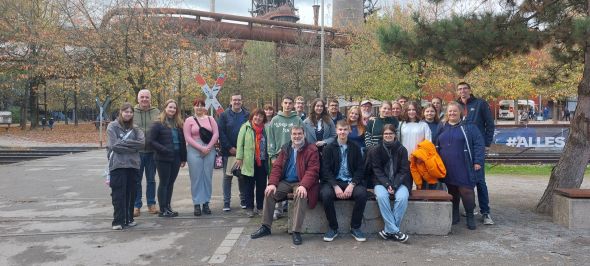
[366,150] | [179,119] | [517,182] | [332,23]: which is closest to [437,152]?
[366,150]

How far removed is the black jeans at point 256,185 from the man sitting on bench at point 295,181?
3.57 ft

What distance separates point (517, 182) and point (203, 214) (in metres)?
7.94

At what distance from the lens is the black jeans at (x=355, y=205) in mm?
5555

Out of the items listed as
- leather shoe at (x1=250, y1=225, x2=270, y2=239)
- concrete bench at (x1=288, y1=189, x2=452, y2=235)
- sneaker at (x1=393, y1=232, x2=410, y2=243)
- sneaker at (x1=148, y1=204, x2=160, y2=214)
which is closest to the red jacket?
concrete bench at (x1=288, y1=189, x2=452, y2=235)

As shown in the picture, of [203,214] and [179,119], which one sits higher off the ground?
[179,119]

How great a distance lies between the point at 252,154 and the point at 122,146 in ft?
6.20

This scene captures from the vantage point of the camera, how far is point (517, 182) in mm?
10820

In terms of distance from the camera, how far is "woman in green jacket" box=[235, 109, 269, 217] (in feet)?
22.3

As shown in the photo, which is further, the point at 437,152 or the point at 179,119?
the point at 179,119

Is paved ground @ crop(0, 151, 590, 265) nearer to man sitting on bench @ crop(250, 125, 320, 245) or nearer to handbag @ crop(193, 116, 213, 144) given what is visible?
man sitting on bench @ crop(250, 125, 320, 245)

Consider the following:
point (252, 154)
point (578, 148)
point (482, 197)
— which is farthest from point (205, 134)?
point (578, 148)

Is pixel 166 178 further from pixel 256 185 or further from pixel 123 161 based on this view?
pixel 256 185

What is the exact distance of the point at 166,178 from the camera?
22.0ft

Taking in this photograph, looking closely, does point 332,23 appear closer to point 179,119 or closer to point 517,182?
point 517,182
